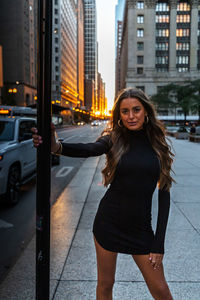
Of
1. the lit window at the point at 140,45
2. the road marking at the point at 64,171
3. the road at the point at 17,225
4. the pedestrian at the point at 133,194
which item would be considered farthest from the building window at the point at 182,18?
the pedestrian at the point at 133,194

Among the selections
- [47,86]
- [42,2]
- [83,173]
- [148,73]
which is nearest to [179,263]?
[47,86]

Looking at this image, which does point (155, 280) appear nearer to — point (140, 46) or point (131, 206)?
point (131, 206)

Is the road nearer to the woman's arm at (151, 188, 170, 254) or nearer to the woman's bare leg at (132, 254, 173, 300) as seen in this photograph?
the woman's bare leg at (132, 254, 173, 300)

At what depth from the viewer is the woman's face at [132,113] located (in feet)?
6.24

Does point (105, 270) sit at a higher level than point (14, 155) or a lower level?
lower

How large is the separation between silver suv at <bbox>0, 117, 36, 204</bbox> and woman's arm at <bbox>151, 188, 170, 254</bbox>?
4298mm

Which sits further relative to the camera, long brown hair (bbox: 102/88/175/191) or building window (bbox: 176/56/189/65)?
building window (bbox: 176/56/189/65)

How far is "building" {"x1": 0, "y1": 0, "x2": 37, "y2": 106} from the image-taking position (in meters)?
57.9

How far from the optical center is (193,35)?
80.8 metres

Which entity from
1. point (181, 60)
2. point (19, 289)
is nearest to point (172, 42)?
point (181, 60)

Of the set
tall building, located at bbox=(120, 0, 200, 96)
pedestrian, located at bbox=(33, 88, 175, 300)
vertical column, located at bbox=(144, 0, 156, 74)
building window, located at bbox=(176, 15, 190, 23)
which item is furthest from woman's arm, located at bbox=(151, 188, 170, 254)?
building window, located at bbox=(176, 15, 190, 23)

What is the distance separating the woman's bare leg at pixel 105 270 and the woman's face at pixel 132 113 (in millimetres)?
952

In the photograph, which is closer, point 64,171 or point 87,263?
point 87,263

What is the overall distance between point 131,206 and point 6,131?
18.3ft
